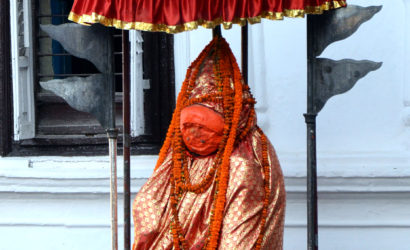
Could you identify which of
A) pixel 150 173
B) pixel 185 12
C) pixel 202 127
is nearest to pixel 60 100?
pixel 150 173

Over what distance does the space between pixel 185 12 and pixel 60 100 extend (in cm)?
187

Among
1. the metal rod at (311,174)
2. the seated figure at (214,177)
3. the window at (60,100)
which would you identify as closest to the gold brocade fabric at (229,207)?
the seated figure at (214,177)

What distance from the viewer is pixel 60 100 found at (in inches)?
213

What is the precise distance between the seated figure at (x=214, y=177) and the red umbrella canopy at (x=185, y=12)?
176 mm

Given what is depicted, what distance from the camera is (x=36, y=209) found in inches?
206

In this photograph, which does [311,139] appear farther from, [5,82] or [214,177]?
[5,82]

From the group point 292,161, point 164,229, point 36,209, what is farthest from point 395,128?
point 36,209

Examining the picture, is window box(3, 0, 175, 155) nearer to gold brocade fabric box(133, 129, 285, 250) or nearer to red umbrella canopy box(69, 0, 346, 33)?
red umbrella canopy box(69, 0, 346, 33)

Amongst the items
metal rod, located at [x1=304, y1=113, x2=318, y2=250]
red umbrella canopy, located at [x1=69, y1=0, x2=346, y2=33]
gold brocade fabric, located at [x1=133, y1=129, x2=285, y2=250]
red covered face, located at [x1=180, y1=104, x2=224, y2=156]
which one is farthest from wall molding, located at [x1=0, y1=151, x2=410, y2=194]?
red umbrella canopy, located at [x1=69, y1=0, x2=346, y2=33]

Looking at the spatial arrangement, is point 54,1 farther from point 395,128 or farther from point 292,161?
point 395,128

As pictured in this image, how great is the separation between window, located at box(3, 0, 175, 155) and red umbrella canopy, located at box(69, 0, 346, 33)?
1084 millimetres

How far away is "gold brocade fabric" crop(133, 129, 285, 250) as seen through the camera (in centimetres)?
363

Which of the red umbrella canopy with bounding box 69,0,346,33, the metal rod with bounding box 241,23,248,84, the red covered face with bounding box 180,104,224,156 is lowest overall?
the red covered face with bounding box 180,104,224,156

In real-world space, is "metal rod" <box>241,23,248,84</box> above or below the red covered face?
above
